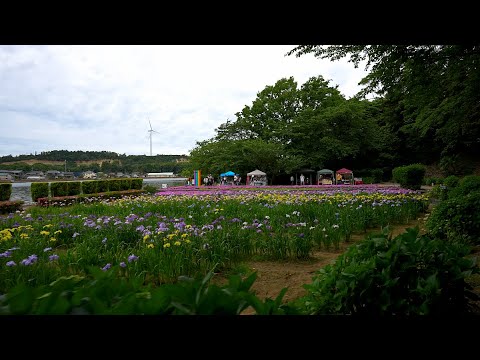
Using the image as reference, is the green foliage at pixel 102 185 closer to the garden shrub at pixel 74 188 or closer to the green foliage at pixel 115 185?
the green foliage at pixel 115 185

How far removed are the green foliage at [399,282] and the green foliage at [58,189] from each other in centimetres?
1448

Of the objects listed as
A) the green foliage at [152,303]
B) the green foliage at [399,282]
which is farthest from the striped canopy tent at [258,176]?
the green foliage at [152,303]

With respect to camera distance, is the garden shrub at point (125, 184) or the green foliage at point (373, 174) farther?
the green foliage at point (373, 174)

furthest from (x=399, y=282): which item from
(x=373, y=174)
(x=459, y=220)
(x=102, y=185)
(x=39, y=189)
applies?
(x=373, y=174)

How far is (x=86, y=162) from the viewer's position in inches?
440

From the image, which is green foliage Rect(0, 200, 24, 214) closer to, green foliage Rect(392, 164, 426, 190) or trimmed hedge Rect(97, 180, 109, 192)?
trimmed hedge Rect(97, 180, 109, 192)

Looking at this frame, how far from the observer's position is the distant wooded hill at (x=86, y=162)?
5.67 metres

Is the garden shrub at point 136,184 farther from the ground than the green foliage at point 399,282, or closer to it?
farther from the ground

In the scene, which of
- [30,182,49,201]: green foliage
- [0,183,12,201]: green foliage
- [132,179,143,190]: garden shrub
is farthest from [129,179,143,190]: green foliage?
[0,183,12,201]: green foliage

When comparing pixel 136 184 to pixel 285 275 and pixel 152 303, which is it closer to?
pixel 285 275

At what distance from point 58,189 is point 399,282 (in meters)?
15.0

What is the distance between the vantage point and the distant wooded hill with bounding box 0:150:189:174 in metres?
5.67

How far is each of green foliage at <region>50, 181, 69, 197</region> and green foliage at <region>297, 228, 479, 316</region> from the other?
14476mm
